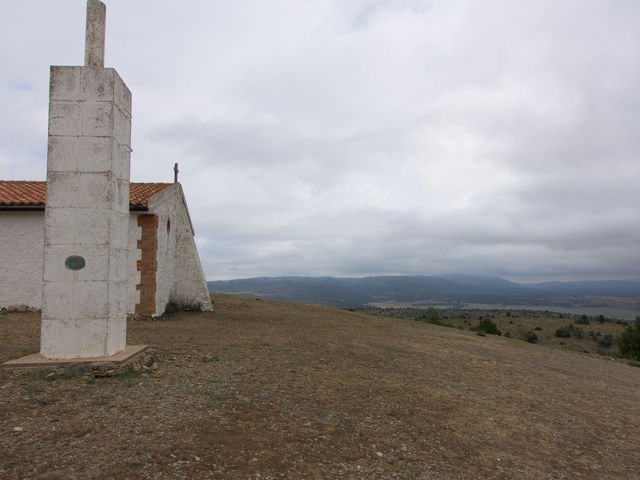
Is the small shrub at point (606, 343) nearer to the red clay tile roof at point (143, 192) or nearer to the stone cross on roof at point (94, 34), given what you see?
the red clay tile roof at point (143, 192)

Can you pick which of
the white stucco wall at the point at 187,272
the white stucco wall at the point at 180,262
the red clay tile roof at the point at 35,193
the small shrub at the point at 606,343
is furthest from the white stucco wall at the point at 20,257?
the small shrub at the point at 606,343

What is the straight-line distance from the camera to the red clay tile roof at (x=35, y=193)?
13.4 meters

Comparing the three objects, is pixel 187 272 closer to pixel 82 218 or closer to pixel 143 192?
pixel 143 192

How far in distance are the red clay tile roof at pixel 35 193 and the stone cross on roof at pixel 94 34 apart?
A: 6.81 m

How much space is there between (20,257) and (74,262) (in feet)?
29.2

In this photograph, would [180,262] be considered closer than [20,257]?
No

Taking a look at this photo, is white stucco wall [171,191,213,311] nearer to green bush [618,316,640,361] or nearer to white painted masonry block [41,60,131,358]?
white painted masonry block [41,60,131,358]

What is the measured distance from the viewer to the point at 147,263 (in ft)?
44.9

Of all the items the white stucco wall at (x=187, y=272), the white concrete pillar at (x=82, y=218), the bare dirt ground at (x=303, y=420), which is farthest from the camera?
the white stucco wall at (x=187, y=272)

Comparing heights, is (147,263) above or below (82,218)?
below

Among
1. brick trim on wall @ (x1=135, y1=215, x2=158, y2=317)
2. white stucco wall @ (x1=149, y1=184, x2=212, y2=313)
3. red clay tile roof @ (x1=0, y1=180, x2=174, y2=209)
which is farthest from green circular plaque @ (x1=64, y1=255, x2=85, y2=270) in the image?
white stucco wall @ (x1=149, y1=184, x2=212, y2=313)

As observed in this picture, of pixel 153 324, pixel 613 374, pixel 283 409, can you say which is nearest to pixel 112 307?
pixel 283 409

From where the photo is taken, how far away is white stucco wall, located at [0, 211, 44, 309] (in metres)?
13.6

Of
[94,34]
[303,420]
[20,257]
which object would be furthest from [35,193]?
[303,420]
